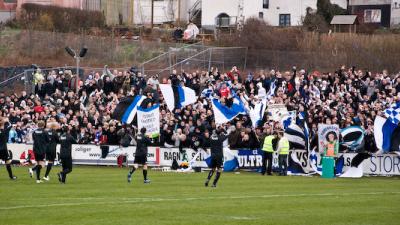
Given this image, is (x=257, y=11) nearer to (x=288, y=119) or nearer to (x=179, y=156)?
(x=179, y=156)

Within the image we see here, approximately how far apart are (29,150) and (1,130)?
11882 millimetres

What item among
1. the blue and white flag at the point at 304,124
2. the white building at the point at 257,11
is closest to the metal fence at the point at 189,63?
the blue and white flag at the point at 304,124

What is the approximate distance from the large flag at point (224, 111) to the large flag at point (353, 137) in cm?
523

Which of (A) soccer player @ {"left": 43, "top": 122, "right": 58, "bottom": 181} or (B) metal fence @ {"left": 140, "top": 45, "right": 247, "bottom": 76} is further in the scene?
(B) metal fence @ {"left": 140, "top": 45, "right": 247, "bottom": 76}

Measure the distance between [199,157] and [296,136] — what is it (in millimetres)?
4810

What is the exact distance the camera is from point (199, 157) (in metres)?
42.4

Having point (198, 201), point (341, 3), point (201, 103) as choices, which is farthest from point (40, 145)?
point (341, 3)

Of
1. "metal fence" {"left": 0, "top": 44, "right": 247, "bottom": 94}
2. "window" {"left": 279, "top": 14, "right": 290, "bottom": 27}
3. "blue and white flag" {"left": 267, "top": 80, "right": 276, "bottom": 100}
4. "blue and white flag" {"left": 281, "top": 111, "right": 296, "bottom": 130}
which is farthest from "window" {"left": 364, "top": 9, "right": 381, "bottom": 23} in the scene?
"blue and white flag" {"left": 281, "top": 111, "right": 296, "bottom": 130}

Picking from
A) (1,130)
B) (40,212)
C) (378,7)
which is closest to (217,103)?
(1,130)

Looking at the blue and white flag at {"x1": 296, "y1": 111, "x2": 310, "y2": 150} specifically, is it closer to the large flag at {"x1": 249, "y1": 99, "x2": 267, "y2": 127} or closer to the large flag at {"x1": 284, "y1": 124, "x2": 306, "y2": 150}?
the large flag at {"x1": 284, "y1": 124, "x2": 306, "y2": 150}

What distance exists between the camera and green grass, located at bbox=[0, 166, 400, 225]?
20.8m

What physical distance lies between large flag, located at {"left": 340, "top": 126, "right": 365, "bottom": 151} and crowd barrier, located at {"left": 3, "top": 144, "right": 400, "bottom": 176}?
0.39 metres

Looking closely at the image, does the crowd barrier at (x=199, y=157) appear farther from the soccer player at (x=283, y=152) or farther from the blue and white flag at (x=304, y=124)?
the soccer player at (x=283, y=152)

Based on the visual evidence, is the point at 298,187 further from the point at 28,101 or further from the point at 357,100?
the point at 28,101
